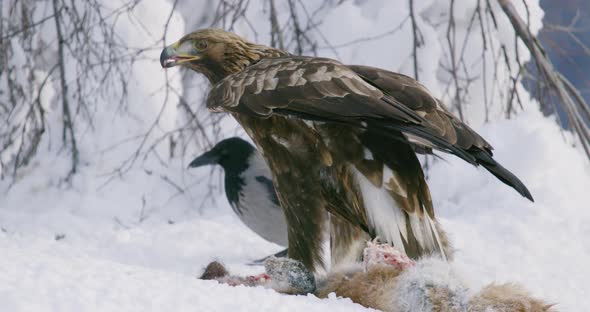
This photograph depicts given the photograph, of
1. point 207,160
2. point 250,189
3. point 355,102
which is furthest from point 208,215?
point 355,102

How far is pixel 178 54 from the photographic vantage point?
3584 mm

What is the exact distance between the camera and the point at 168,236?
16.6 ft

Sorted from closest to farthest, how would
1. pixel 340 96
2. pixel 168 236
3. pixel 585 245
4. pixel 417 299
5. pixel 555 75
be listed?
pixel 417 299, pixel 340 96, pixel 555 75, pixel 585 245, pixel 168 236

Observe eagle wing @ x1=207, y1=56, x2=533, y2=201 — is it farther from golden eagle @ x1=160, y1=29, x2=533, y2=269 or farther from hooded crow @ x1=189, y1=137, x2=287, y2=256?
hooded crow @ x1=189, y1=137, x2=287, y2=256

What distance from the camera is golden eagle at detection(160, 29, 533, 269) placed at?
2.74 m

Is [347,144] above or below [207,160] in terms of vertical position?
below

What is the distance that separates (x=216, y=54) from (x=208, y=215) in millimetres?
2862

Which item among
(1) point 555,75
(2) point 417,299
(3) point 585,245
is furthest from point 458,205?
(2) point 417,299

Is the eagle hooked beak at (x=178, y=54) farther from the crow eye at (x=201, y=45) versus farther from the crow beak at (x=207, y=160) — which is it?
the crow beak at (x=207, y=160)

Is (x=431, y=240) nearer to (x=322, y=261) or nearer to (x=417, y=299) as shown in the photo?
(x=322, y=261)

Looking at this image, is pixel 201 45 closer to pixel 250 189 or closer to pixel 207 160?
pixel 250 189

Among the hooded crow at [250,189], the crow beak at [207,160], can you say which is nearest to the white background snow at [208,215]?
the hooded crow at [250,189]

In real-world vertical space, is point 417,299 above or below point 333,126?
below

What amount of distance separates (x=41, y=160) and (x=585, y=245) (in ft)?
13.9
